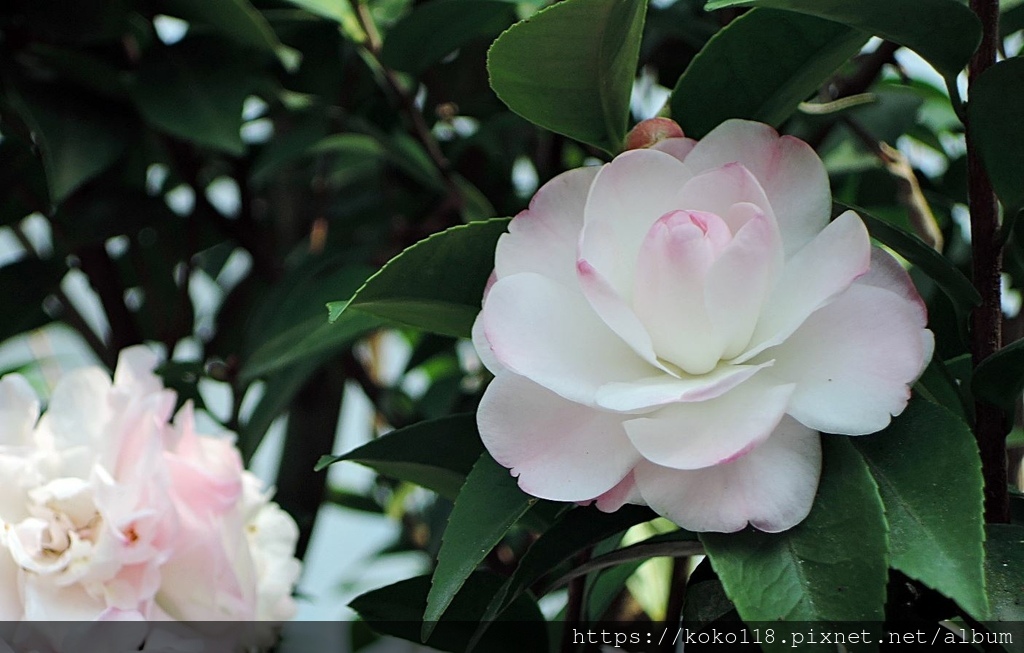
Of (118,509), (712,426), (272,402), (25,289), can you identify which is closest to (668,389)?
(712,426)

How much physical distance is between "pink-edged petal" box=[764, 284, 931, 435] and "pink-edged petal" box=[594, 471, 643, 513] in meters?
0.05

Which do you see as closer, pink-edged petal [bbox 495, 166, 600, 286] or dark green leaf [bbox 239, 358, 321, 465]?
pink-edged petal [bbox 495, 166, 600, 286]

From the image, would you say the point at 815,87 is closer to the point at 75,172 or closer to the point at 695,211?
the point at 695,211

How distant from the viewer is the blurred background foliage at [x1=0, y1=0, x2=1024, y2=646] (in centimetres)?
62

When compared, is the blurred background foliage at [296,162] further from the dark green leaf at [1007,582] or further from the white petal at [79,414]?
the dark green leaf at [1007,582]

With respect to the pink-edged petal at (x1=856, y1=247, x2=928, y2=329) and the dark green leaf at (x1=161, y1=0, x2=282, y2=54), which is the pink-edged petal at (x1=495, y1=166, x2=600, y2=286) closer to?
the pink-edged petal at (x1=856, y1=247, x2=928, y2=329)

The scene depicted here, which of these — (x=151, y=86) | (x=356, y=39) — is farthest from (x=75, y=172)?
(x=356, y=39)

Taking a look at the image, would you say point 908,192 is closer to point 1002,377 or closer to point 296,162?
point 1002,377

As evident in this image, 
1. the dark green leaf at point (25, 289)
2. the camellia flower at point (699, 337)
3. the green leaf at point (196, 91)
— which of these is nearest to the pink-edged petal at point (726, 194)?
the camellia flower at point (699, 337)

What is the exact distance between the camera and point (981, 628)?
1.04 ft

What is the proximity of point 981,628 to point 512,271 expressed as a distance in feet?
0.62

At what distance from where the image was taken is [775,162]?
333 millimetres

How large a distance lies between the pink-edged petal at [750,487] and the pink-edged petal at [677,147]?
0.10 meters

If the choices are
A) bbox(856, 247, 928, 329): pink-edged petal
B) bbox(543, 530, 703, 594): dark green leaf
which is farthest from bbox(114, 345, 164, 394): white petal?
bbox(856, 247, 928, 329): pink-edged petal
